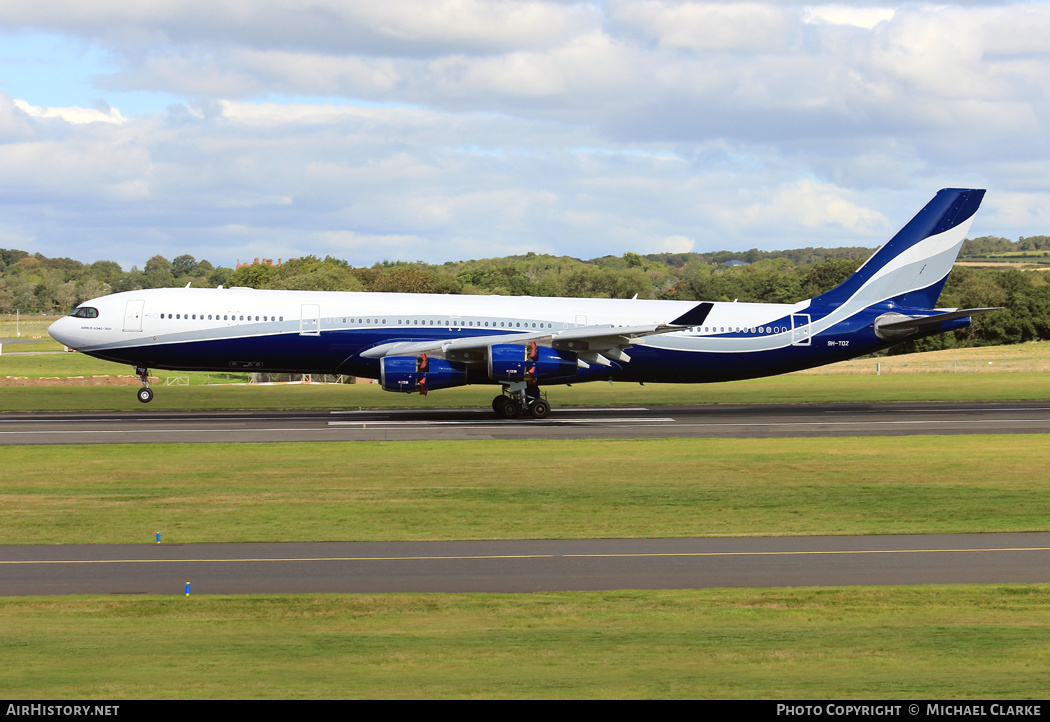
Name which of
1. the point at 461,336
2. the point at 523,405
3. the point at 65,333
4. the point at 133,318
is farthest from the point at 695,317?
the point at 65,333

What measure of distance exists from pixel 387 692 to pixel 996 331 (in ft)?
348

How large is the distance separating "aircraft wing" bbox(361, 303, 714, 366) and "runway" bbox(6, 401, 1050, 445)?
2.55 m

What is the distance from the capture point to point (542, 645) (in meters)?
11.5

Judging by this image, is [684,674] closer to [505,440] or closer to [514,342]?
[505,440]

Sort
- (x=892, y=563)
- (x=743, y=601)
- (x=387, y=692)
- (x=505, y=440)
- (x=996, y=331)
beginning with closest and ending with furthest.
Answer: (x=387, y=692) < (x=743, y=601) < (x=892, y=563) < (x=505, y=440) < (x=996, y=331)

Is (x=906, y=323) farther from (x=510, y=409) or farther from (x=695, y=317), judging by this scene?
(x=510, y=409)

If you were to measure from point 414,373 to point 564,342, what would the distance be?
571 centimetres

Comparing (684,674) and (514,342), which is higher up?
(514,342)

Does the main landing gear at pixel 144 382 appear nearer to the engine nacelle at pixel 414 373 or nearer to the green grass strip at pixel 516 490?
the engine nacelle at pixel 414 373

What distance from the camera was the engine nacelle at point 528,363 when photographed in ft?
124

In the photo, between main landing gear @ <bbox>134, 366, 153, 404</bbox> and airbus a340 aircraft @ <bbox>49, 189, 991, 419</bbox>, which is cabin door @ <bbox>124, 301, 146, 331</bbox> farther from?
main landing gear @ <bbox>134, 366, 153, 404</bbox>

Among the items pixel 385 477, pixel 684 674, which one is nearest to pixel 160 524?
Result: pixel 385 477
